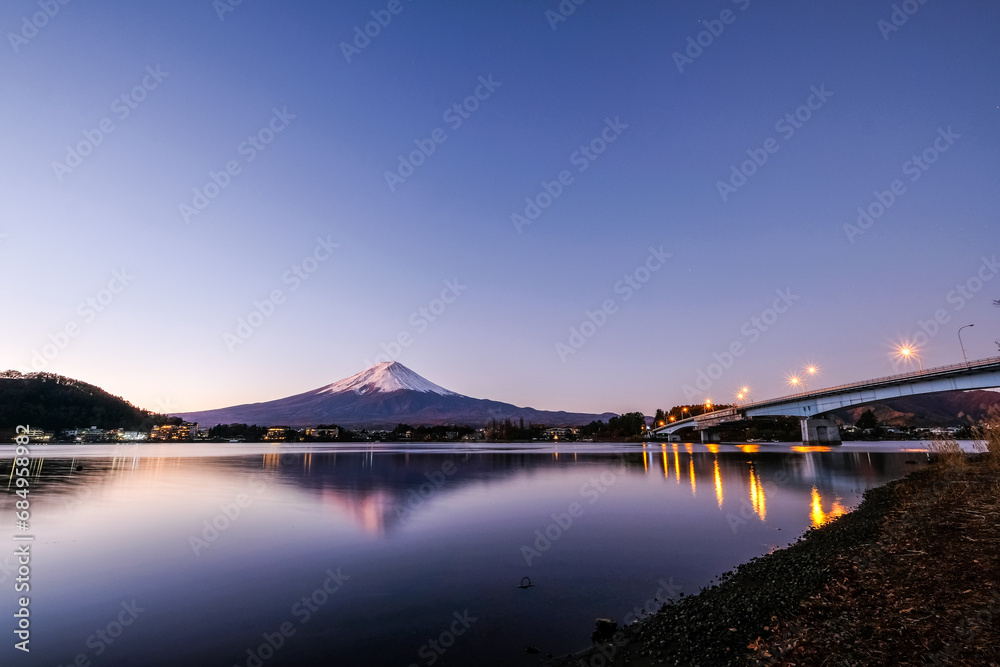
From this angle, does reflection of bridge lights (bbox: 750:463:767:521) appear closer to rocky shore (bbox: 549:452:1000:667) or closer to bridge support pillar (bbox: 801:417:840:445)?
rocky shore (bbox: 549:452:1000:667)

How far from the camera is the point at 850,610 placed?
10.4m

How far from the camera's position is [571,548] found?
21.7 meters

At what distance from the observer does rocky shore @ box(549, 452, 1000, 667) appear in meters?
8.09

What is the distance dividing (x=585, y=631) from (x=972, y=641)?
296 inches

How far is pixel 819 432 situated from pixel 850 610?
151931mm

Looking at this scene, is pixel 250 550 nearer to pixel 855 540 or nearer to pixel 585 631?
pixel 585 631

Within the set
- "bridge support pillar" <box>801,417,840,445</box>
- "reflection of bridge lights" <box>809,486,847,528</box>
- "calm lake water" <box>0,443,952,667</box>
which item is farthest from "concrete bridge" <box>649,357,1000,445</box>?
"reflection of bridge lights" <box>809,486,847,528</box>

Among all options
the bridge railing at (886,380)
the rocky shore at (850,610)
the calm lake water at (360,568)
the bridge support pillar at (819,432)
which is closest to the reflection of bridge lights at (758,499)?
the calm lake water at (360,568)

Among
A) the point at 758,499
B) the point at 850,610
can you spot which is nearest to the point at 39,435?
the point at 758,499

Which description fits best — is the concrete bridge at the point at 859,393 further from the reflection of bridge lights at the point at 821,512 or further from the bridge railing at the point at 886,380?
the reflection of bridge lights at the point at 821,512

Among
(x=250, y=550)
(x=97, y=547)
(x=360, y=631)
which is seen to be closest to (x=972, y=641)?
(x=360, y=631)

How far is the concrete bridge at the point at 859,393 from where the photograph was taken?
220ft

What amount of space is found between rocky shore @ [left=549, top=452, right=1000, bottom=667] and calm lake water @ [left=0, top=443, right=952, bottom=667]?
177cm

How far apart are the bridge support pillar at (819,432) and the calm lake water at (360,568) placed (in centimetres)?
11127
